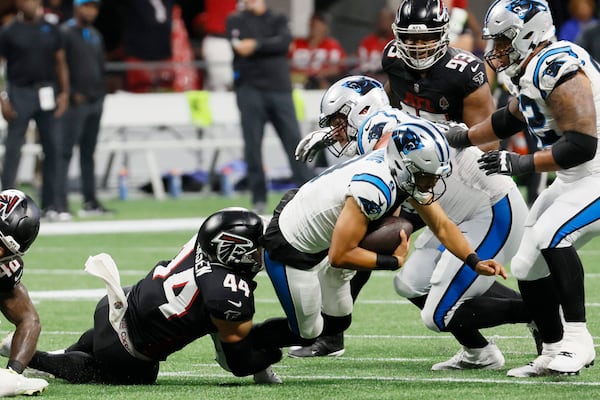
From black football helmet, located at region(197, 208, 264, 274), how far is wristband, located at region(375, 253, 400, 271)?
1.77 feet

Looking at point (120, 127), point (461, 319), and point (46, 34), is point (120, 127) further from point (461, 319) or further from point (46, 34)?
point (461, 319)

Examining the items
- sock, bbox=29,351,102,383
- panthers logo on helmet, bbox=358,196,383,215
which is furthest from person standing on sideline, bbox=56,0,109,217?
panthers logo on helmet, bbox=358,196,383,215

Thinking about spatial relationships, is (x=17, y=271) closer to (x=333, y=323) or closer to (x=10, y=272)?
(x=10, y=272)

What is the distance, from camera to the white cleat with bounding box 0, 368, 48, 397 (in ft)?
17.0

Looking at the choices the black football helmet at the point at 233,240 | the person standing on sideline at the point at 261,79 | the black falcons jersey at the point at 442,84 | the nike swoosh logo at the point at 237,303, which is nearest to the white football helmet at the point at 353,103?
the black falcons jersey at the point at 442,84

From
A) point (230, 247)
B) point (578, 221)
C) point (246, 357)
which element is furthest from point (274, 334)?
point (578, 221)

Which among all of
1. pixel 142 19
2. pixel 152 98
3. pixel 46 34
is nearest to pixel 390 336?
pixel 46 34

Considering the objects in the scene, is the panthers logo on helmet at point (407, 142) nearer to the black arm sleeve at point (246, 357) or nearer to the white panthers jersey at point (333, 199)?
the white panthers jersey at point (333, 199)

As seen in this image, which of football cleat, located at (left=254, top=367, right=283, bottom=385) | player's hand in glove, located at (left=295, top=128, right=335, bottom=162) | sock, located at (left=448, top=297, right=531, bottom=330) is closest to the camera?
football cleat, located at (left=254, top=367, right=283, bottom=385)

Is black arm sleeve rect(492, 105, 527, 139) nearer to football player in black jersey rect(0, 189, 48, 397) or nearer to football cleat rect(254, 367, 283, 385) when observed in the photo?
football cleat rect(254, 367, 283, 385)

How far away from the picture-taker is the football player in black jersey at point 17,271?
5.46m

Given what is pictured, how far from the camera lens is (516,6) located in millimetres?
5727

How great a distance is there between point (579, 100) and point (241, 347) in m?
1.70

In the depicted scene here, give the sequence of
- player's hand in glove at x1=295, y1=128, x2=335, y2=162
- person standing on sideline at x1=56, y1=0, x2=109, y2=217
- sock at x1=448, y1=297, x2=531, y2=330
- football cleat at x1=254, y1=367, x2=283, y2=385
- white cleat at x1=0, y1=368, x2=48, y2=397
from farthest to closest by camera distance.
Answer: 1. person standing on sideline at x1=56, y1=0, x2=109, y2=217
2. player's hand in glove at x1=295, y1=128, x2=335, y2=162
3. sock at x1=448, y1=297, x2=531, y2=330
4. football cleat at x1=254, y1=367, x2=283, y2=385
5. white cleat at x1=0, y1=368, x2=48, y2=397
